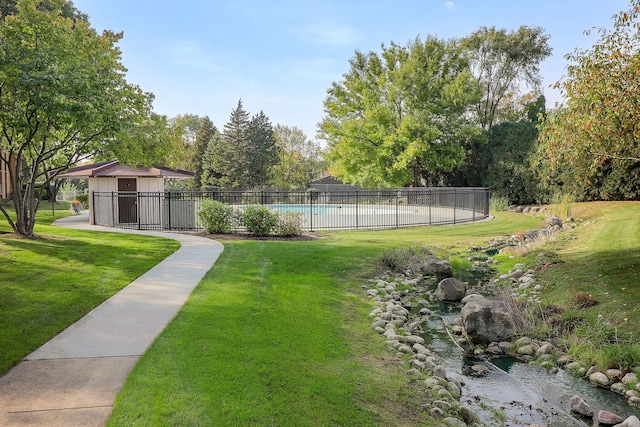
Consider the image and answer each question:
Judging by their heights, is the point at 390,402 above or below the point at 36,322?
below

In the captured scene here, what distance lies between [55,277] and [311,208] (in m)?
9.81

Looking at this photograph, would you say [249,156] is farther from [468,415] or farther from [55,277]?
[468,415]

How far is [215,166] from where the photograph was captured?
50031 millimetres

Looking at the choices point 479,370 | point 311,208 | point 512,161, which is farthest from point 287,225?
point 512,161

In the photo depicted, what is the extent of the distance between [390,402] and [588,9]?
13156 millimetres

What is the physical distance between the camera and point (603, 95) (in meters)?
7.46

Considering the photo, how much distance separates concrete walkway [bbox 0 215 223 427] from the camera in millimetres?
3623

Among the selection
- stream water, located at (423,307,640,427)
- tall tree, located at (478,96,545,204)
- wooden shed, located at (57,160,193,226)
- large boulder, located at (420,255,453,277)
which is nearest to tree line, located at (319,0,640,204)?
tall tree, located at (478,96,545,204)

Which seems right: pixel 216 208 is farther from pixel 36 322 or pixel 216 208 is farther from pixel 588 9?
pixel 588 9

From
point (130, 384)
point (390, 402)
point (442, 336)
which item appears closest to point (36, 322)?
point (130, 384)

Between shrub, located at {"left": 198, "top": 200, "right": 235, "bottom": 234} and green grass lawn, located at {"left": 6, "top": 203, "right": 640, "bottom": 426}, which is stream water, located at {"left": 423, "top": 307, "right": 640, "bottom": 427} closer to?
green grass lawn, located at {"left": 6, "top": 203, "right": 640, "bottom": 426}

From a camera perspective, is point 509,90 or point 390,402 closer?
point 390,402

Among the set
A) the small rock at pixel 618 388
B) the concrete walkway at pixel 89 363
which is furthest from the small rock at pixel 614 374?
the concrete walkway at pixel 89 363

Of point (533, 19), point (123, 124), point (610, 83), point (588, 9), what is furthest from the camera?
point (533, 19)
